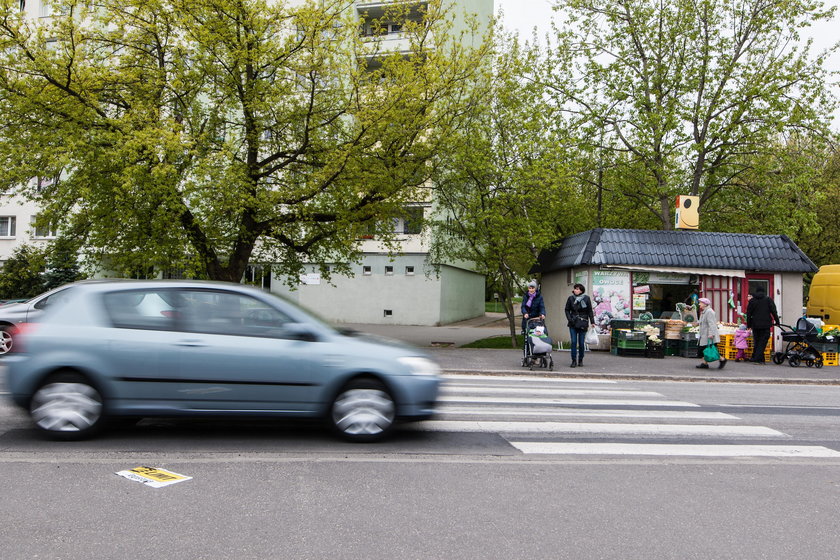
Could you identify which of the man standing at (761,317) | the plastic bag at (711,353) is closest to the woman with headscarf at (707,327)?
the plastic bag at (711,353)

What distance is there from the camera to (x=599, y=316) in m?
19.0

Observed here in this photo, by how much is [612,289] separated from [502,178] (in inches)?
182

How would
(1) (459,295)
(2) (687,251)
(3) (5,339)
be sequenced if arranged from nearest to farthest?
(3) (5,339)
(2) (687,251)
(1) (459,295)

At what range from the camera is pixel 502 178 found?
1978 centimetres

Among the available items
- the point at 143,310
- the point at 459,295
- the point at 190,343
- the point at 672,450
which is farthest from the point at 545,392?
the point at 459,295

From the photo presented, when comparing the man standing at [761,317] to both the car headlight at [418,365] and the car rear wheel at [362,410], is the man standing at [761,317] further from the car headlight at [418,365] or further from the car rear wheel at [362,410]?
the car rear wheel at [362,410]

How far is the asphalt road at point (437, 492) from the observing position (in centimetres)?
385

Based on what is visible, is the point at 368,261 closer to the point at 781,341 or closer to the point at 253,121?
the point at 253,121

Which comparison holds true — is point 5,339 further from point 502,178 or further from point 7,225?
point 7,225

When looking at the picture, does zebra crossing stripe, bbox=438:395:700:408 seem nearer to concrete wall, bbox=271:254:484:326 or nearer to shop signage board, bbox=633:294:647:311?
shop signage board, bbox=633:294:647:311

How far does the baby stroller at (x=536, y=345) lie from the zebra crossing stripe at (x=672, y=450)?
22.5 ft

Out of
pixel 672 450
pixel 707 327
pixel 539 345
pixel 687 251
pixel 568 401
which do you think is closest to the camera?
pixel 672 450

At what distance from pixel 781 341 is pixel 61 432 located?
18.7m

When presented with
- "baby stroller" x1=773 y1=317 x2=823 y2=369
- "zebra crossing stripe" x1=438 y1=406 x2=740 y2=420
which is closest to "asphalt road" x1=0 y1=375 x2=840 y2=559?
A: "zebra crossing stripe" x1=438 y1=406 x2=740 y2=420
